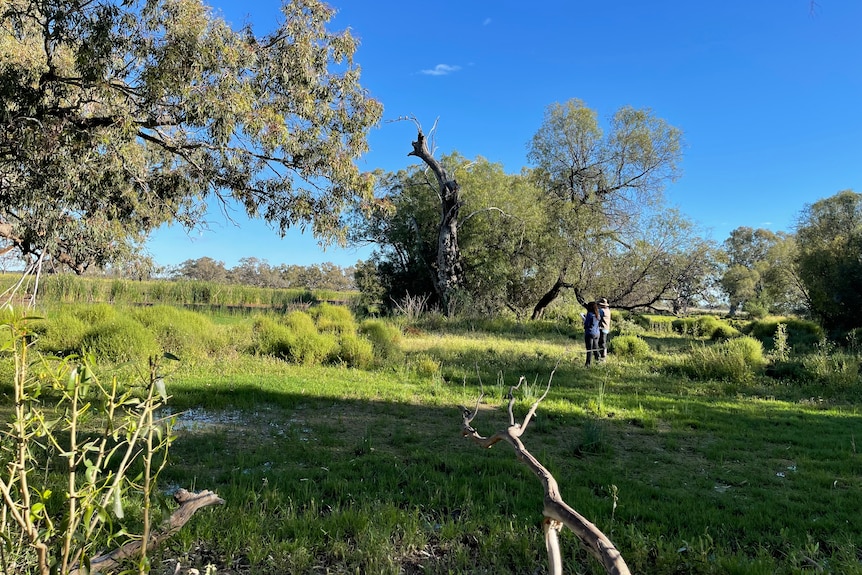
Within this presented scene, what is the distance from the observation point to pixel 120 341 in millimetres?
9008

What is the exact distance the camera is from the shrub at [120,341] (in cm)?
882

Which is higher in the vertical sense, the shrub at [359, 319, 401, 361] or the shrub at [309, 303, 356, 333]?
the shrub at [309, 303, 356, 333]

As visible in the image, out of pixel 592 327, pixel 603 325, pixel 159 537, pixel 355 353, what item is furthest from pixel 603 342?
pixel 159 537

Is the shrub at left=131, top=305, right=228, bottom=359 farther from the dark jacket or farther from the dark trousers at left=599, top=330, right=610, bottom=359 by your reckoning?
the dark trousers at left=599, top=330, right=610, bottom=359

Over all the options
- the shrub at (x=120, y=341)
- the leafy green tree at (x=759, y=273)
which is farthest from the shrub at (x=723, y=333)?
the shrub at (x=120, y=341)

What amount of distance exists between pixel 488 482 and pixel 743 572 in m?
1.76

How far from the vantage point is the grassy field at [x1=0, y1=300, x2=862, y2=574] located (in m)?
2.82

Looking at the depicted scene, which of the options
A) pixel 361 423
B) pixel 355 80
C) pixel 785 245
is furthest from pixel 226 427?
pixel 785 245

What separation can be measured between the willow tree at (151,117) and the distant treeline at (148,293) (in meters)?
4.24

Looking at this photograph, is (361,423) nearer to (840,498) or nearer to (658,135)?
(840,498)

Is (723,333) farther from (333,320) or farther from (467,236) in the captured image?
(333,320)

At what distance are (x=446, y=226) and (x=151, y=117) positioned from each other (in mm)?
15347

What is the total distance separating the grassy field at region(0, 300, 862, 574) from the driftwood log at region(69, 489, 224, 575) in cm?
68

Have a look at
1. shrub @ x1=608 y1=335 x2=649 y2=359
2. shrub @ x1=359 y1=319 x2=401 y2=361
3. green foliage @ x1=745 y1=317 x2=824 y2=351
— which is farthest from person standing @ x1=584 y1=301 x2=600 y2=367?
green foliage @ x1=745 y1=317 x2=824 y2=351
